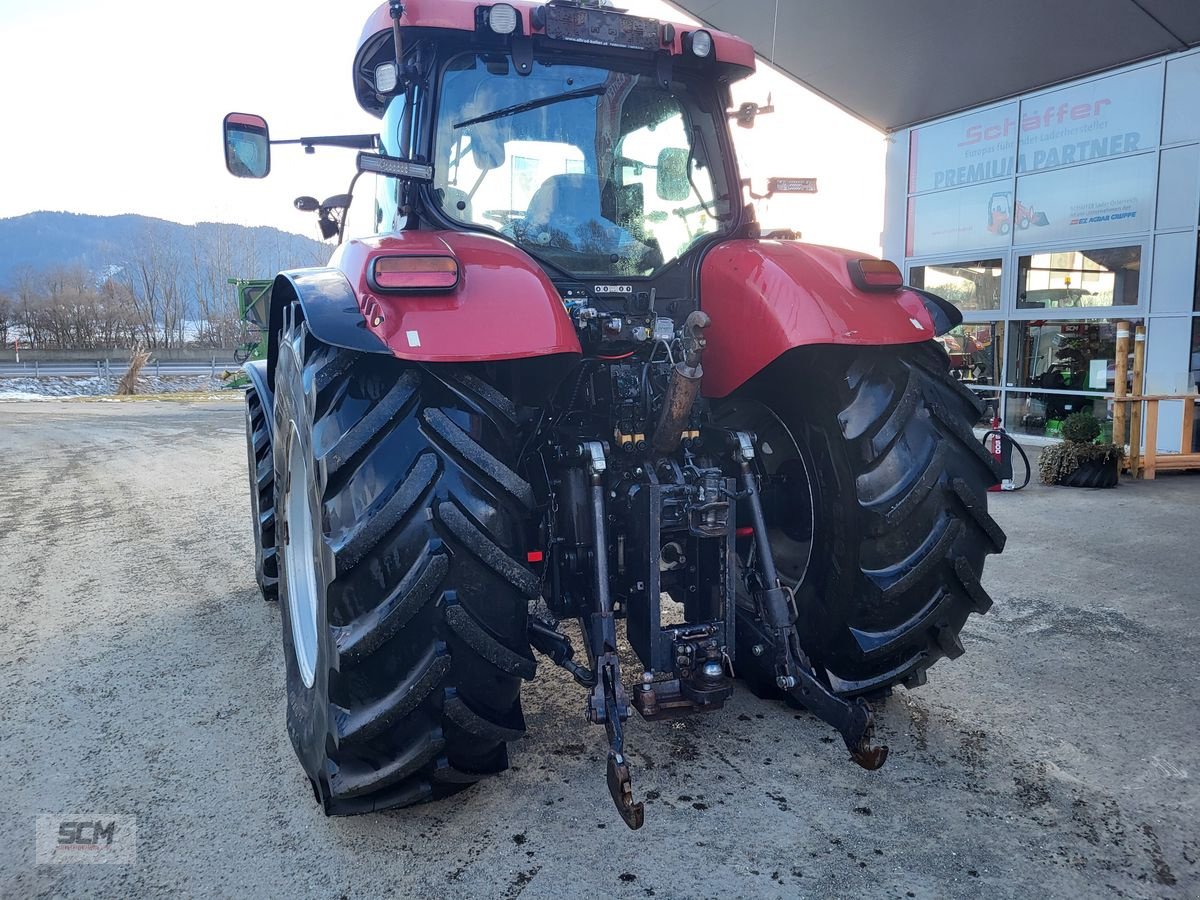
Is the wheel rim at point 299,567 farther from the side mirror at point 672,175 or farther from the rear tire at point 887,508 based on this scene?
the side mirror at point 672,175

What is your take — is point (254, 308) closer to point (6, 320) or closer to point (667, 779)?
point (667, 779)

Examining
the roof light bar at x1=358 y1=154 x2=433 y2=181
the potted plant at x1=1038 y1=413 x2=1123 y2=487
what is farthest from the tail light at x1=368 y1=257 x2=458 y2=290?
the potted plant at x1=1038 y1=413 x2=1123 y2=487

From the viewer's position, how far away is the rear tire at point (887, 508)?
2.56 m

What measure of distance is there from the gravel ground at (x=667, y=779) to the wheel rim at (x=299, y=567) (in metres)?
0.40

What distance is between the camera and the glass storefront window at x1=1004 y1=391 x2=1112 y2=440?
9.47 m

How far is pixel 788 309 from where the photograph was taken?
8.27 ft

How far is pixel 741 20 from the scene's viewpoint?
10.0 metres

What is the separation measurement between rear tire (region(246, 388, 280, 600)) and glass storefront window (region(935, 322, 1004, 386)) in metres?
8.80

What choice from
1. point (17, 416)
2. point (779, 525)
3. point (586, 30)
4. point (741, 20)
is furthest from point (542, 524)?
point (17, 416)

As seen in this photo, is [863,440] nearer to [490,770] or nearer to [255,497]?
[490,770]

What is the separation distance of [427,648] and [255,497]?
283 centimetres

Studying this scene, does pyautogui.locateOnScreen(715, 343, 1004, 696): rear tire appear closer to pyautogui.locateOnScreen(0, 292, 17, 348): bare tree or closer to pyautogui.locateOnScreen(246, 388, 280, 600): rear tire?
pyautogui.locateOnScreen(246, 388, 280, 600): rear tire

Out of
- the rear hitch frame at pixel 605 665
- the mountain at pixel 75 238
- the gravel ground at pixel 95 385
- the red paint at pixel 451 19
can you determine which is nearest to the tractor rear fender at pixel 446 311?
the rear hitch frame at pixel 605 665
